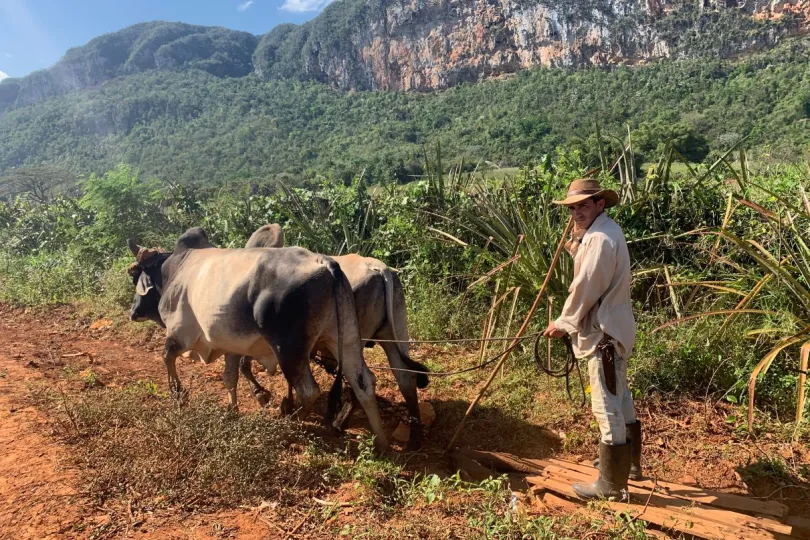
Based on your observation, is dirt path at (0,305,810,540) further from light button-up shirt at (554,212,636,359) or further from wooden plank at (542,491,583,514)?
light button-up shirt at (554,212,636,359)

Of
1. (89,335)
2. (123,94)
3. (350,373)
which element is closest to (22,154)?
(123,94)

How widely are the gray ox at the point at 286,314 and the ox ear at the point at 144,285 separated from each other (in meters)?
1.08

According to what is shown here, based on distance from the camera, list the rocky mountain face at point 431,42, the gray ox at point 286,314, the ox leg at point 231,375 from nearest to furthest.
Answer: the gray ox at point 286,314
the ox leg at point 231,375
the rocky mountain face at point 431,42

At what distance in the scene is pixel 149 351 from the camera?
6.75 metres

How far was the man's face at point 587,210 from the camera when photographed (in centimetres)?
300

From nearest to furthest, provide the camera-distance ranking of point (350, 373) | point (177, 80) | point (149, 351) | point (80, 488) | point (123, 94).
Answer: point (80, 488) < point (350, 373) < point (149, 351) < point (123, 94) < point (177, 80)

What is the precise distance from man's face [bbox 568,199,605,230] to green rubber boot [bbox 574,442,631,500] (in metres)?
1.28

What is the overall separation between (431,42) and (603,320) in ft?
329

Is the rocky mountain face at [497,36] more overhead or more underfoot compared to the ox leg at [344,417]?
more overhead

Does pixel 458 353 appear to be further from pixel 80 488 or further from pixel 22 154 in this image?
pixel 22 154

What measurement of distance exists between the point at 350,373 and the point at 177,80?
122m

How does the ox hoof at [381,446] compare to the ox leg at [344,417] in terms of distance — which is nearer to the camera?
the ox hoof at [381,446]

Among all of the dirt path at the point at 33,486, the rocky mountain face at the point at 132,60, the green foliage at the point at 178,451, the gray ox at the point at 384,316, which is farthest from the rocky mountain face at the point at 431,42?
the dirt path at the point at 33,486

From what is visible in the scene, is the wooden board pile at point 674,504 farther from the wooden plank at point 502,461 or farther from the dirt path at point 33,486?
the dirt path at point 33,486
